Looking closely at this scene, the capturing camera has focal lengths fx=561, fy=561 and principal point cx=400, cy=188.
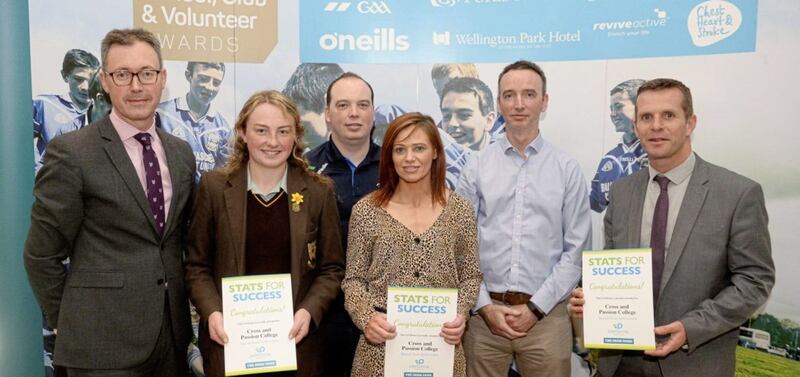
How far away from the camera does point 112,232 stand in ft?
8.31

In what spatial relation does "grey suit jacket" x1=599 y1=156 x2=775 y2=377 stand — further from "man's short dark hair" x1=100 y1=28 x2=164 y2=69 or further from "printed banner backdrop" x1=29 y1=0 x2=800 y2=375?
"man's short dark hair" x1=100 y1=28 x2=164 y2=69

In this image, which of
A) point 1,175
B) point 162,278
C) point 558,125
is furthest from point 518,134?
point 1,175

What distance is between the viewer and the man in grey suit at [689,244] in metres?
2.52

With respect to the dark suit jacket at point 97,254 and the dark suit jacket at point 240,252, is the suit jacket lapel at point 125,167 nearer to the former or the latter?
the dark suit jacket at point 97,254

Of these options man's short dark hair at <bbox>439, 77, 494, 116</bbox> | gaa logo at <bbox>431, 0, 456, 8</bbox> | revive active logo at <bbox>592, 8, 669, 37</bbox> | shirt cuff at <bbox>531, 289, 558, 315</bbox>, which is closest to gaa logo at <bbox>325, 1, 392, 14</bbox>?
gaa logo at <bbox>431, 0, 456, 8</bbox>

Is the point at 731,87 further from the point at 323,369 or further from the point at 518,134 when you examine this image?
the point at 323,369

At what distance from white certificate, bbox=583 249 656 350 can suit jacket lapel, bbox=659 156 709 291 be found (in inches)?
6.0

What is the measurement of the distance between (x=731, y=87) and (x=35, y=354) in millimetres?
5452

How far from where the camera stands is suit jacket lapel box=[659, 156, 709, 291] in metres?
2.57

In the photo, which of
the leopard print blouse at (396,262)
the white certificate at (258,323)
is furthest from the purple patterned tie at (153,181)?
the leopard print blouse at (396,262)

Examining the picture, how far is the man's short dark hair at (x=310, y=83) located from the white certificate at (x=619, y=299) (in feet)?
8.06

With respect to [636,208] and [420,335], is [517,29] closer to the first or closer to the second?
[636,208]

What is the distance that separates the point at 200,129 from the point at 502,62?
2337 millimetres

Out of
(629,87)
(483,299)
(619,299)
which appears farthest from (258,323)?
(629,87)
